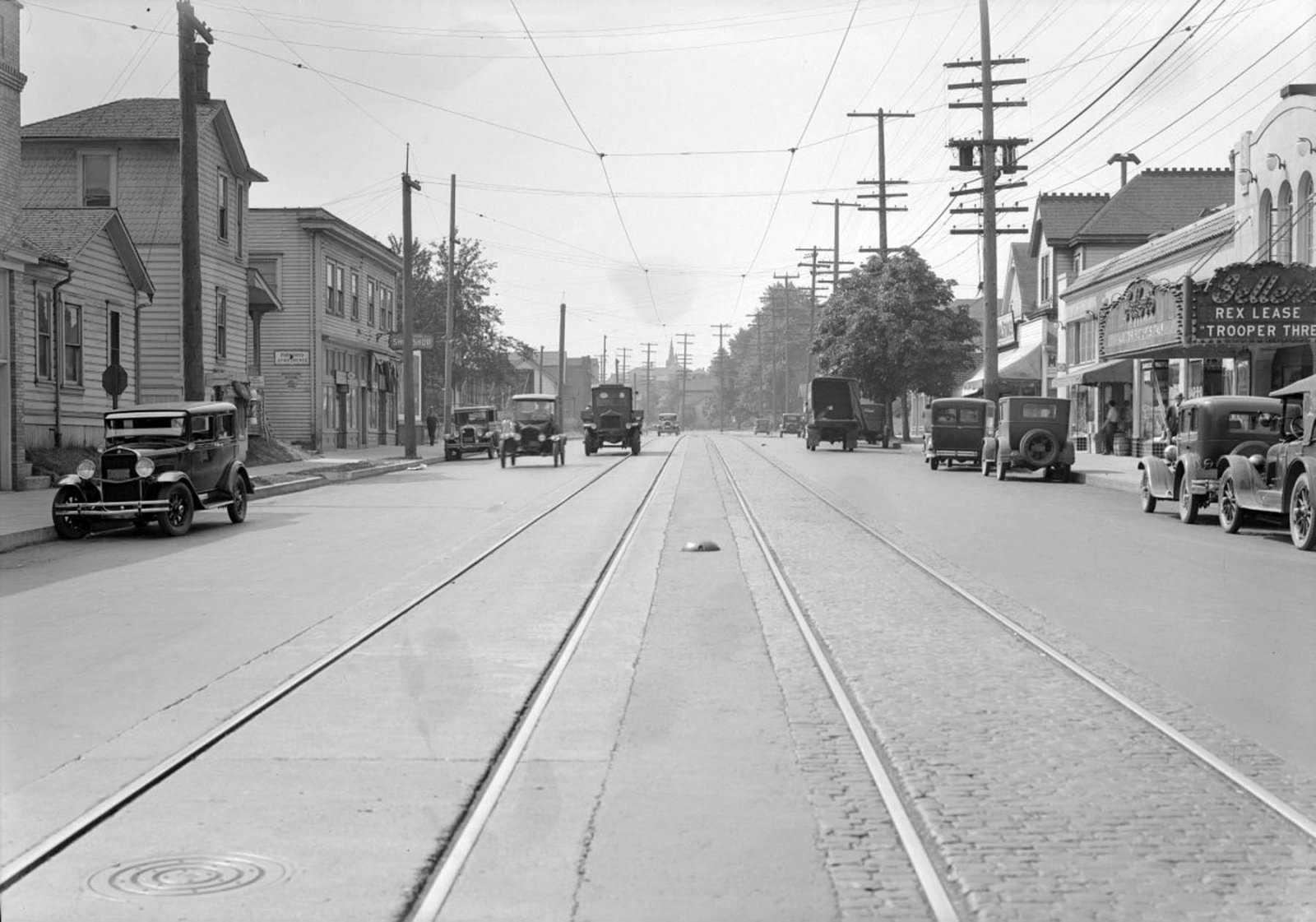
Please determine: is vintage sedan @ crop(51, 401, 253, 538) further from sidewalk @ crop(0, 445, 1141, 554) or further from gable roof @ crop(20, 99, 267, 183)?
gable roof @ crop(20, 99, 267, 183)

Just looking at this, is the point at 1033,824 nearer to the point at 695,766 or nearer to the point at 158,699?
the point at 695,766

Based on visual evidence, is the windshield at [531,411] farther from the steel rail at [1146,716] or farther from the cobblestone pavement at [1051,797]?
the cobblestone pavement at [1051,797]

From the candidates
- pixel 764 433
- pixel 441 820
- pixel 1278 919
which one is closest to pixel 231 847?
pixel 441 820

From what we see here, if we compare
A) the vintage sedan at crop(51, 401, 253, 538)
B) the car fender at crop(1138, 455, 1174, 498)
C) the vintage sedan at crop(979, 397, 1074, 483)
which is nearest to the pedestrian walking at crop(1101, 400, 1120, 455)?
the vintage sedan at crop(979, 397, 1074, 483)

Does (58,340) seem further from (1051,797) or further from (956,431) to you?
(1051,797)

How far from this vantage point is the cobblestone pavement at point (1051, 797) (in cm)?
458

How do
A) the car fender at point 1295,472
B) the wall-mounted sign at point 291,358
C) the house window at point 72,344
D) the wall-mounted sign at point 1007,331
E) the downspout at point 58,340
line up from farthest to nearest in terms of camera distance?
the wall-mounted sign at point 1007,331, the wall-mounted sign at point 291,358, the house window at point 72,344, the downspout at point 58,340, the car fender at point 1295,472

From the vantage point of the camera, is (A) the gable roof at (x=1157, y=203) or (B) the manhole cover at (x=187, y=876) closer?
(B) the manhole cover at (x=187, y=876)

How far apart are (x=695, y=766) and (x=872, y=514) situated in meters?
15.6

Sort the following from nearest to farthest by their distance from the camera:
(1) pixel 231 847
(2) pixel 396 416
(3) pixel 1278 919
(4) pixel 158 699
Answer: (3) pixel 1278 919 < (1) pixel 231 847 < (4) pixel 158 699 < (2) pixel 396 416

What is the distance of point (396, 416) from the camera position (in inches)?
2576

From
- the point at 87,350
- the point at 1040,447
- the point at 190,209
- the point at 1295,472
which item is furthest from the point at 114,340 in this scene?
the point at 1295,472

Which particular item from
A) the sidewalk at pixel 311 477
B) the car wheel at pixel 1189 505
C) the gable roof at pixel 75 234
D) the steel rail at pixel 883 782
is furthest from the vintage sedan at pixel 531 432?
the steel rail at pixel 883 782

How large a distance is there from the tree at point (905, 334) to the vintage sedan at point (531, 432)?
22846 mm
